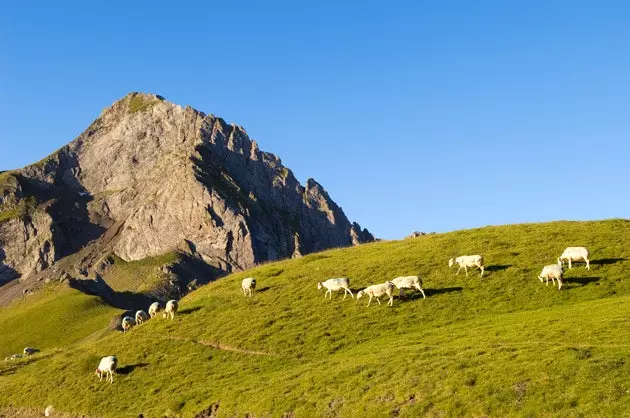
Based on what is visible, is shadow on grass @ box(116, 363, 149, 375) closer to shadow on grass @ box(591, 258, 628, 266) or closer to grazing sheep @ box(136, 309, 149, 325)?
grazing sheep @ box(136, 309, 149, 325)

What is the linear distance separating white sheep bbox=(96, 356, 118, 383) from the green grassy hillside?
114 centimetres

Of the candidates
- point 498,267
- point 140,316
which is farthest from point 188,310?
point 498,267

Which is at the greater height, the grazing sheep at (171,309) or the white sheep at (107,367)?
the grazing sheep at (171,309)

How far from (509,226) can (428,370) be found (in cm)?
4209

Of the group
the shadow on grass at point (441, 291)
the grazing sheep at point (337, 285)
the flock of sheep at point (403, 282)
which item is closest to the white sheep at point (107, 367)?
the flock of sheep at point (403, 282)

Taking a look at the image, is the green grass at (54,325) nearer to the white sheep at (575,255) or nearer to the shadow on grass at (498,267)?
the shadow on grass at (498,267)

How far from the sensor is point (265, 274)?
76000 millimetres

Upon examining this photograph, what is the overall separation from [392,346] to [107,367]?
2627 centimetres

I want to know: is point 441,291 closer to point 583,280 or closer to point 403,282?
point 403,282

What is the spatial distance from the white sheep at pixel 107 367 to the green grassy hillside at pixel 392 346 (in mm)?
1137

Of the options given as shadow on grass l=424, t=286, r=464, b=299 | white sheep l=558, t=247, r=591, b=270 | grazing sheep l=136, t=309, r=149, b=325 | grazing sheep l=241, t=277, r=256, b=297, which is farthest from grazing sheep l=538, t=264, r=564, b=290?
grazing sheep l=136, t=309, r=149, b=325

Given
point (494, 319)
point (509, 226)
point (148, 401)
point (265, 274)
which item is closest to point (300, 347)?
point (148, 401)

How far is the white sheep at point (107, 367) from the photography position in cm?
5459

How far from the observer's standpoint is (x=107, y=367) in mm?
54781
